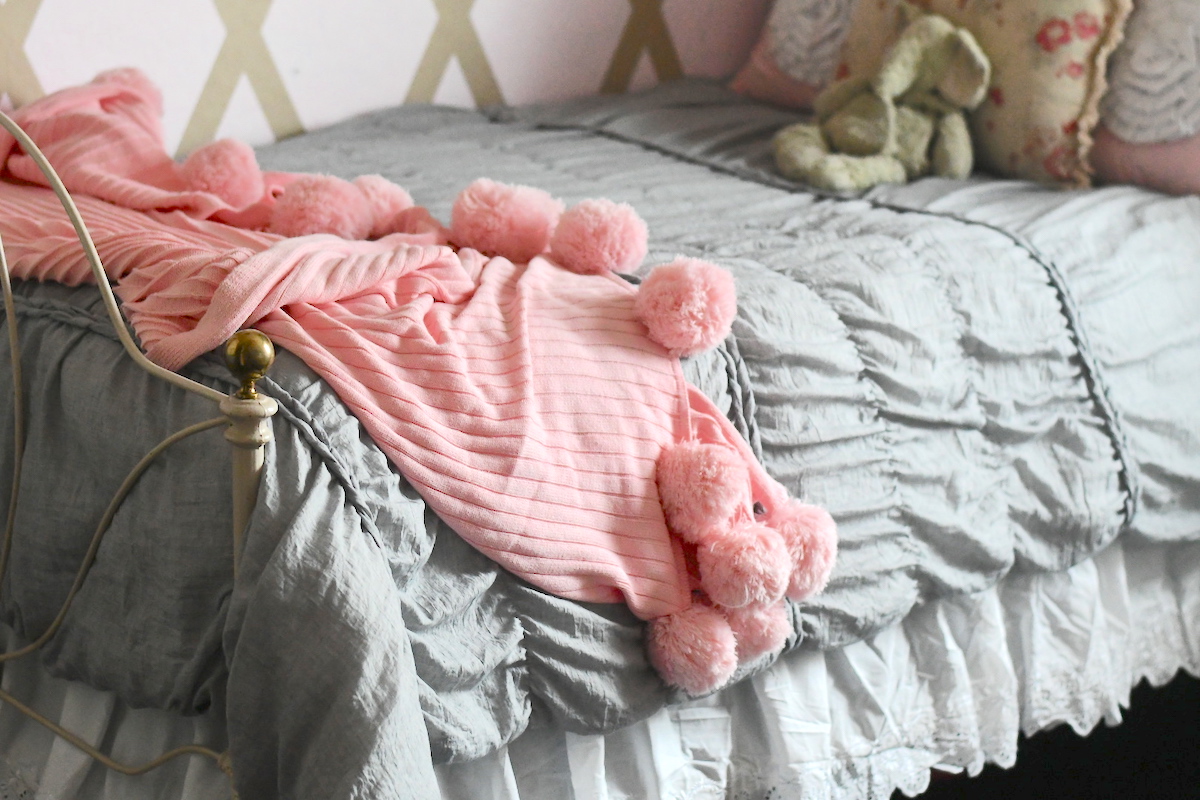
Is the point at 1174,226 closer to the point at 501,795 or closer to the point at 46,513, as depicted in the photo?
the point at 501,795

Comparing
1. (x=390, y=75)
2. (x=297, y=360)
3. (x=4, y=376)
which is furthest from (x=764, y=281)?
(x=390, y=75)

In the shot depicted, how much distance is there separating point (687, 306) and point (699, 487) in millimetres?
170

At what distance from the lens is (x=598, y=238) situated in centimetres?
116

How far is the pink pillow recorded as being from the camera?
1602mm

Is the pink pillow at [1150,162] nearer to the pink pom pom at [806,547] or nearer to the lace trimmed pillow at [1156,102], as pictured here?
the lace trimmed pillow at [1156,102]

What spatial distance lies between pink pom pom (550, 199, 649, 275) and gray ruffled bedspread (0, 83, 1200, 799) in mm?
134

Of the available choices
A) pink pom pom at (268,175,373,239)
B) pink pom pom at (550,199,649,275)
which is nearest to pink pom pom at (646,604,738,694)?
pink pom pom at (550,199,649,275)

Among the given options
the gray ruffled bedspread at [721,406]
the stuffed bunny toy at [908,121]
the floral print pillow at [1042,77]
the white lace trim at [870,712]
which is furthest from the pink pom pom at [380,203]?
the floral print pillow at [1042,77]

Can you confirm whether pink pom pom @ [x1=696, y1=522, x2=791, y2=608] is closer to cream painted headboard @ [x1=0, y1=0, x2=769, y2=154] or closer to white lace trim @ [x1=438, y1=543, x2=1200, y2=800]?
white lace trim @ [x1=438, y1=543, x2=1200, y2=800]

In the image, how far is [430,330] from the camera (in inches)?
39.4

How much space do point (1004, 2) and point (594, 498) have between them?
1.12 metres

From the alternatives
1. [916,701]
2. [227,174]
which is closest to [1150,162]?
[916,701]

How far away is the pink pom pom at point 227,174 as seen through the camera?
135 centimetres

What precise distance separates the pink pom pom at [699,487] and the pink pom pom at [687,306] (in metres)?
0.10
